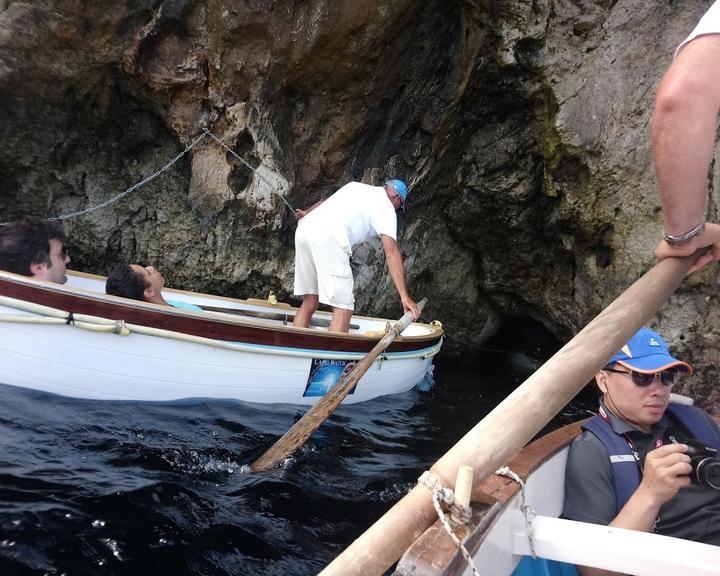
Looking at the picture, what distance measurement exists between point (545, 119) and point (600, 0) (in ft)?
5.00

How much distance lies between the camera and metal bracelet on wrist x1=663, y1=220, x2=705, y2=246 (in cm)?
176

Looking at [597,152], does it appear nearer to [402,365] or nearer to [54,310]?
[402,365]

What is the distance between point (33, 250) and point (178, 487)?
7.91ft

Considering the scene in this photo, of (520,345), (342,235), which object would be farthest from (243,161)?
(520,345)

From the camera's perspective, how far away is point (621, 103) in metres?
6.96

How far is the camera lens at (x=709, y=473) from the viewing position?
1956 millimetres

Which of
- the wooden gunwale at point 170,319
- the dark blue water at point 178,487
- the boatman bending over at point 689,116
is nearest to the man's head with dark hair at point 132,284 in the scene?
the wooden gunwale at point 170,319

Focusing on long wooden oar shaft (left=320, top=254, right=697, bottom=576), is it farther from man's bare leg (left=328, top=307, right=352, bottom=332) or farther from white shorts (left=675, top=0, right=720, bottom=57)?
man's bare leg (left=328, top=307, right=352, bottom=332)

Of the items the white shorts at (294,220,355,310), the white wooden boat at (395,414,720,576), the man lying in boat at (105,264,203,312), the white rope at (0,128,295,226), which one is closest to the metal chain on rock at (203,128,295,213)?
the white rope at (0,128,295,226)

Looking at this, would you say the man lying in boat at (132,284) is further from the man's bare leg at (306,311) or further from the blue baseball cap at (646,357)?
the blue baseball cap at (646,357)

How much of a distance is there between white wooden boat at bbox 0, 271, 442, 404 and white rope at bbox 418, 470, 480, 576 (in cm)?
318

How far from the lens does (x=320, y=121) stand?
732 centimetres

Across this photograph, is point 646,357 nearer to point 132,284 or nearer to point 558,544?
point 558,544

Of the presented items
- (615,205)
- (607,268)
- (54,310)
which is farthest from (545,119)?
(54,310)
